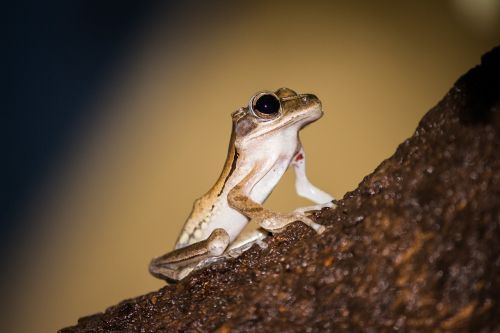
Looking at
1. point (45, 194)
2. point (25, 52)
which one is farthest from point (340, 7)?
point (45, 194)

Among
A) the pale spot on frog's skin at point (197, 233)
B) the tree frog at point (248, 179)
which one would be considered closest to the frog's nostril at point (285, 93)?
the tree frog at point (248, 179)

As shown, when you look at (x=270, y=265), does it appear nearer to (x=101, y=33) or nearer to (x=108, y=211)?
(x=108, y=211)

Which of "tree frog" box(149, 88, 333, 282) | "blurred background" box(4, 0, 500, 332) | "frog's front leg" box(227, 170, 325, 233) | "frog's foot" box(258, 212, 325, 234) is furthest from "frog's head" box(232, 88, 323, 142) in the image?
"blurred background" box(4, 0, 500, 332)

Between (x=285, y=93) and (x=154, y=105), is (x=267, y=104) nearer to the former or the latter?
(x=285, y=93)

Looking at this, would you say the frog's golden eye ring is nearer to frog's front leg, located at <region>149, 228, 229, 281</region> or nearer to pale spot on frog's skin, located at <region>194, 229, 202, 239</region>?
frog's front leg, located at <region>149, 228, 229, 281</region>

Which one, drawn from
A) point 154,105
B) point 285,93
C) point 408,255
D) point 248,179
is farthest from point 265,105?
point 154,105

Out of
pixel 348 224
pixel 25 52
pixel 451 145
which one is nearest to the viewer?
pixel 451 145

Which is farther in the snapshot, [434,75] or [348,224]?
[434,75]
